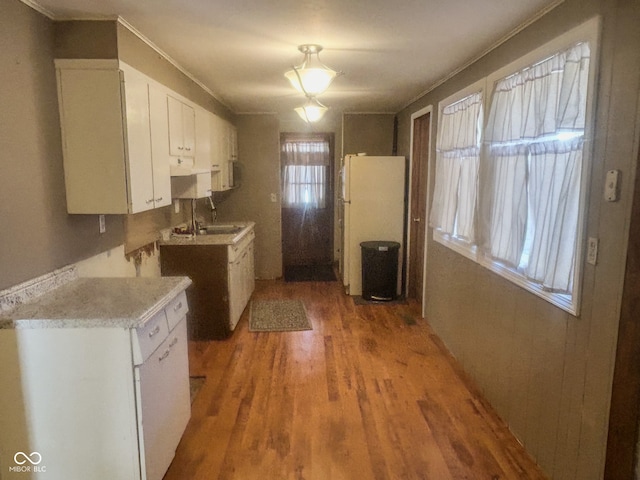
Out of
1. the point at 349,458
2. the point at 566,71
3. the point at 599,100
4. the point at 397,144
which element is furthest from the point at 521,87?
the point at 397,144

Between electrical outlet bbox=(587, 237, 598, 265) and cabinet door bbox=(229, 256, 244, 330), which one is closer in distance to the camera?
electrical outlet bbox=(587, 237, 598, 265)

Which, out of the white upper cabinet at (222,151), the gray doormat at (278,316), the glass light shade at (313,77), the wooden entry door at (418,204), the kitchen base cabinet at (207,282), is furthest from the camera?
the wooden entry door at (418,204)

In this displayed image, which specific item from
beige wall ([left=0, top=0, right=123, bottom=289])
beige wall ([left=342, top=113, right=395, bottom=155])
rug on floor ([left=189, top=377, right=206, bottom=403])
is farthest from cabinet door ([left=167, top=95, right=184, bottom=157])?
beige wall ([left=342, top=113, right=395, bottom=155])

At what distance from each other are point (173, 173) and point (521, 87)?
2399 mm

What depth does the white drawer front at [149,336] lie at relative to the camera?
192cm

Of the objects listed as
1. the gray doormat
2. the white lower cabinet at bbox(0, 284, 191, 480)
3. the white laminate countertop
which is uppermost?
the white laminate countertop

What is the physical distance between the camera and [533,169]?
2.34 metres

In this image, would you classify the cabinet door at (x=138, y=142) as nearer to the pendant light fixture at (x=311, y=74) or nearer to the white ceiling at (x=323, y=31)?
the white ceiling at (x=323, y=31)

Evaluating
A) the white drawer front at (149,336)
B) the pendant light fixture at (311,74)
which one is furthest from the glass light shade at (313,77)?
the white drawer front at (149,336)

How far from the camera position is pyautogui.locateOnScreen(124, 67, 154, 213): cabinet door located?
251 cm

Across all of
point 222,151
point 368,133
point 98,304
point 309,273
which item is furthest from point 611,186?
point 309,273

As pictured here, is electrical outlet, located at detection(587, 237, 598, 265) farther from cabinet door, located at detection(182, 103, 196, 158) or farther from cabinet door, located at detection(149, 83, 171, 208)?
cabinet door, located at detection(182, 103, 196, 158)

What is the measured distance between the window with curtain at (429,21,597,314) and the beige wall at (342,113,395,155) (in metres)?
3.07
